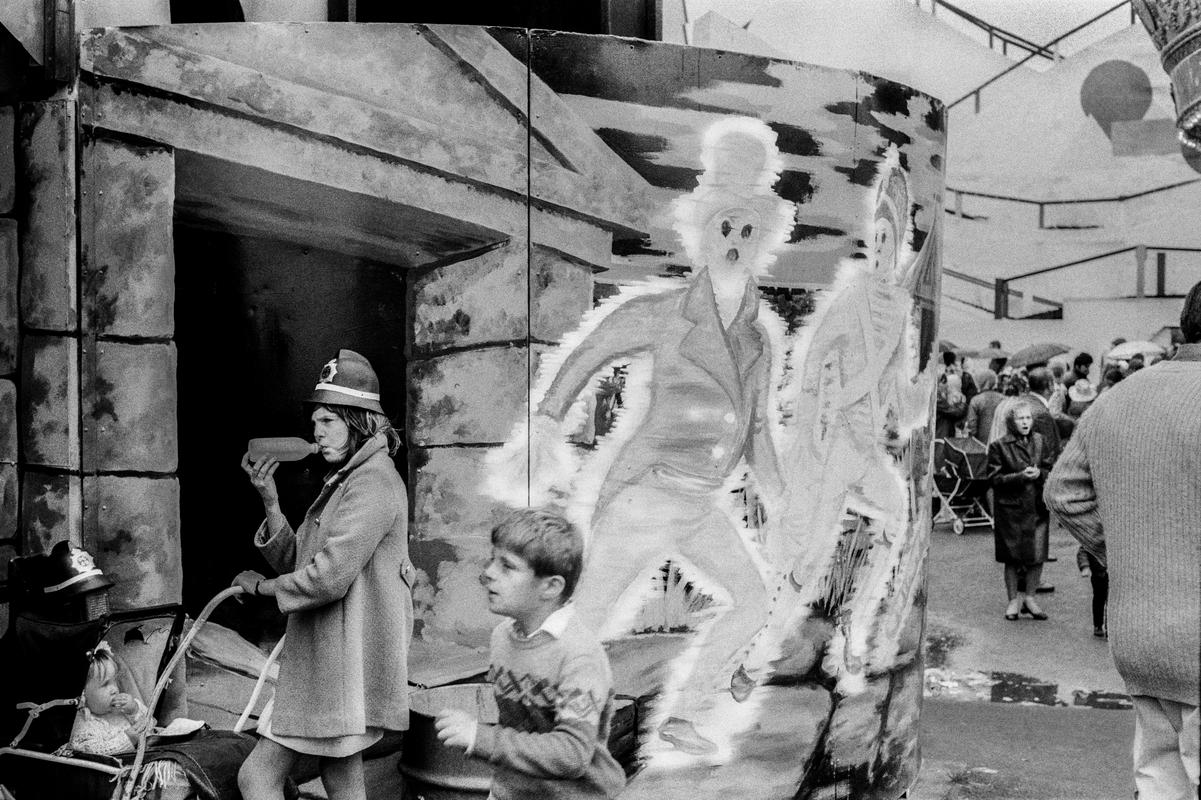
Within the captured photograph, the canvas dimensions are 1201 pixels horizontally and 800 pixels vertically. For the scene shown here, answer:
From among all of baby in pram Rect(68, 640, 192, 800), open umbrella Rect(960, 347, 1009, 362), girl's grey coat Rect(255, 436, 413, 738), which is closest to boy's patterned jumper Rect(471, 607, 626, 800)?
girl's grey coat Rect(255, 436, 413, 738)

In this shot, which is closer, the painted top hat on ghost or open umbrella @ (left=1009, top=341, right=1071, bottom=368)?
the painted top hat on ghost

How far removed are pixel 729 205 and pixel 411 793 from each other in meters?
2.31

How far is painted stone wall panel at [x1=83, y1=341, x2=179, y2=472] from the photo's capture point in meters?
4.64

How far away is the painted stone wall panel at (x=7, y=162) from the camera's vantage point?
4719 mm

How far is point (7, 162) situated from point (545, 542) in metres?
2.23

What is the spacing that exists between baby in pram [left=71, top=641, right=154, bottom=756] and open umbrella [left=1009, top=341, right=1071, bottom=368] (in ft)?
54.3

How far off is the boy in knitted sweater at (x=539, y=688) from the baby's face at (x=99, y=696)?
1160 mm

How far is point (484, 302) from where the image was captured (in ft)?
15.5

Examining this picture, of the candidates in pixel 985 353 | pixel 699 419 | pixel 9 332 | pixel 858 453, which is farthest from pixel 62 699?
pixel 985 353

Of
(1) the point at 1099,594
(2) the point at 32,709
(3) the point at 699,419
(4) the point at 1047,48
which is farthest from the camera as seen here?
(4) the point at 1047,48

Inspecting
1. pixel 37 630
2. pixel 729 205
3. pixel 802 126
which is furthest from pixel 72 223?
pixel 802 126

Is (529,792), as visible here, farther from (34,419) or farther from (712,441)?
(34,419)

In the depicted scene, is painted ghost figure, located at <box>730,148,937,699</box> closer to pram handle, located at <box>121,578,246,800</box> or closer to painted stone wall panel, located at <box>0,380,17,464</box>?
pram handle, located at <box>121,578,246,800</box>

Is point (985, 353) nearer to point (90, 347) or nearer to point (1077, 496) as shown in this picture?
point (1077, 496)
